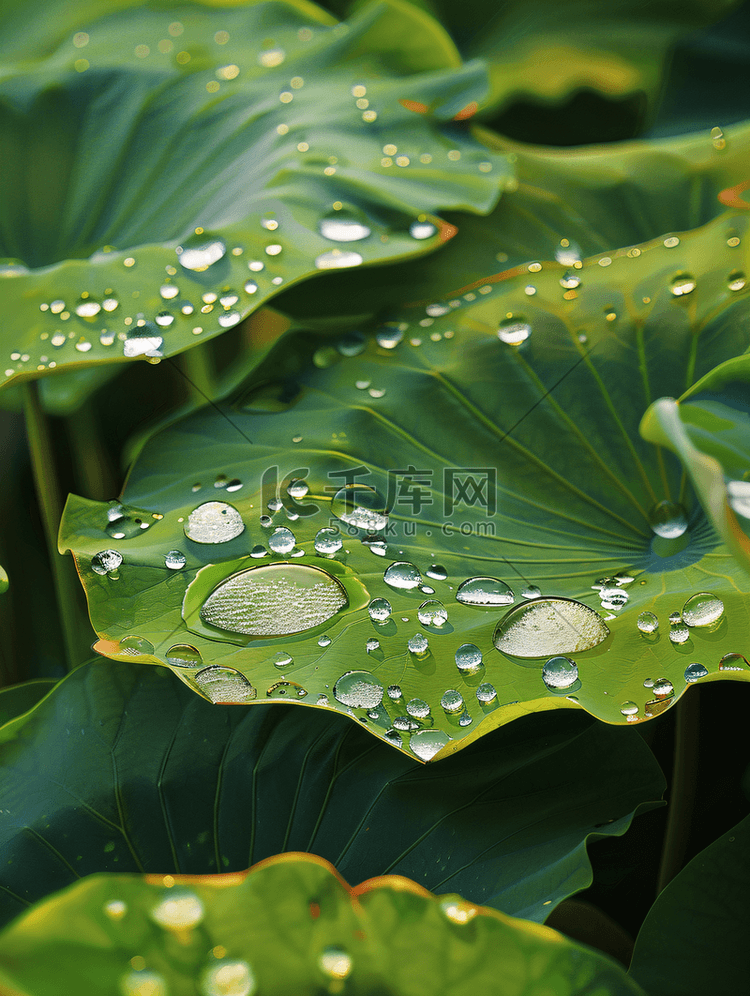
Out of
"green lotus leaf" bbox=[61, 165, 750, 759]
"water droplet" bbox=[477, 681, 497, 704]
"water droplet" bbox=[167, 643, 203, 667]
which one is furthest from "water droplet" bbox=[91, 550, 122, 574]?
"water droplet" bbox=[477, 681, 497, 704]

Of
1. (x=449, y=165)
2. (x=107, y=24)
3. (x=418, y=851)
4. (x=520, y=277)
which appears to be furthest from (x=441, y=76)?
(x=418, y=851)

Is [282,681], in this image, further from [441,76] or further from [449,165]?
[441,76]

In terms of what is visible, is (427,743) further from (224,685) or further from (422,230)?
(422,230)

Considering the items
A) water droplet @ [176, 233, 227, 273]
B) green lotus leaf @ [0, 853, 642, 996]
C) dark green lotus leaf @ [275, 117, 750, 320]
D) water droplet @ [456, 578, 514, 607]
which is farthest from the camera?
dark green lotus leaf @ [275, 117, 750, 320]

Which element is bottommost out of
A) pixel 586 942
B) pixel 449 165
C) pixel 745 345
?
pixel 586 942

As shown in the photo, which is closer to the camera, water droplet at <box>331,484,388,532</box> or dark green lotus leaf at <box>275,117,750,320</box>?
water droplet at <box>331,484,388,532</box>

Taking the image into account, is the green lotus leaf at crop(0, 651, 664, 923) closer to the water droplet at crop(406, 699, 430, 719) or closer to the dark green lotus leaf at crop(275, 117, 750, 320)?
the water droplet at crop(406, 699, 430, 719)

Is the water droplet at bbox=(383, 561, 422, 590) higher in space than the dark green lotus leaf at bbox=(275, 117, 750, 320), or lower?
lower

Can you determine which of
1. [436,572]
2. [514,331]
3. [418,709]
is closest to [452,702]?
[418,709]
